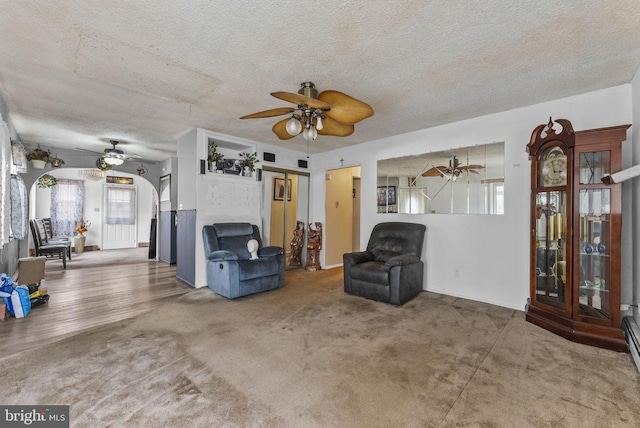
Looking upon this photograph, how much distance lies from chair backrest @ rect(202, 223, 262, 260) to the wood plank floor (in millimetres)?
850

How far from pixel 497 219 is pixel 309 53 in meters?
3.04

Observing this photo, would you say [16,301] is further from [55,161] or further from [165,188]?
[165,188]

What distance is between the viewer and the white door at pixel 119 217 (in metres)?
8.64

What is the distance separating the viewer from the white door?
8641mm

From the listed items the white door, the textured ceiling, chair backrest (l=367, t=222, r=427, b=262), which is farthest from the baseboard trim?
the white door

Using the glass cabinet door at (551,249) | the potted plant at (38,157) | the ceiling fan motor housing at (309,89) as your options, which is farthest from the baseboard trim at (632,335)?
the potted plant at (38,157)

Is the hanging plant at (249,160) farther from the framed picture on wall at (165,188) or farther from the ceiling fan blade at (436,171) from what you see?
the ceiling fan blade at (436,171)

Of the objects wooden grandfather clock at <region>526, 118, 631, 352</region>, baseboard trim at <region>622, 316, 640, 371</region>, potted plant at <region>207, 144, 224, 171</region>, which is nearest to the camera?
baseboard trim at <region>622, 316, 640, 371</region>

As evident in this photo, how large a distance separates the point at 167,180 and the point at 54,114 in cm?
295

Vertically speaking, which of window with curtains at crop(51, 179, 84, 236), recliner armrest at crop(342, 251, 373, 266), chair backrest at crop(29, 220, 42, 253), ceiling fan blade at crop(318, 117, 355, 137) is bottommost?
recliner armrest at crop(342, 251, 373, 266)

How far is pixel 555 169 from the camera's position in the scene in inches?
113

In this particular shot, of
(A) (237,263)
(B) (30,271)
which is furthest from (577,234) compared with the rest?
(B) (30,271)

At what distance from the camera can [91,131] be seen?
4645 millimetres

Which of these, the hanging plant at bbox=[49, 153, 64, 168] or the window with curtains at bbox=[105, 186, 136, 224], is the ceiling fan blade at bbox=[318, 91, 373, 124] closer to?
the hanging plant at bbox=[49, 153, 64, 168]
